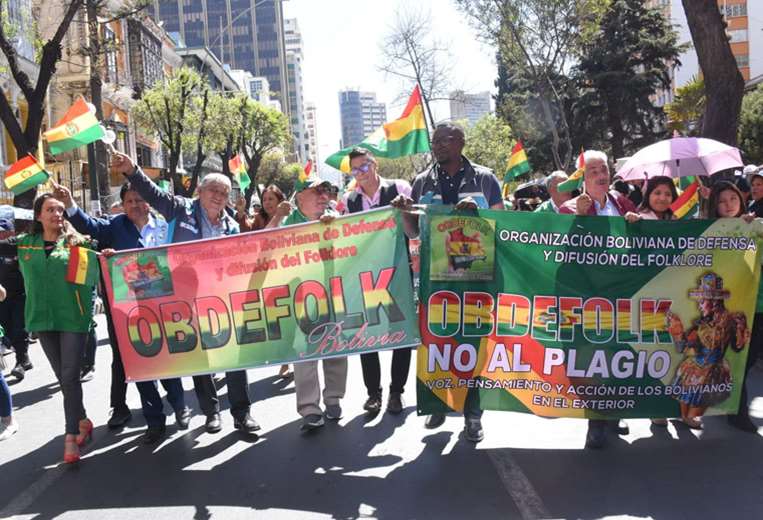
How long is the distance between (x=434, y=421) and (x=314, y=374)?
984 millimetres

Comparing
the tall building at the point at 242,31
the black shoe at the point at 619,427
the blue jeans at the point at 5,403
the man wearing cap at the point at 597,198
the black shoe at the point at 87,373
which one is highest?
the tall building at the point at 242,31

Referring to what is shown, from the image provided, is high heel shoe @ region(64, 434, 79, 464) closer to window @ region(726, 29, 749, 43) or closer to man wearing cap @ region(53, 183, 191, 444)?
man wearing cap @ region(53, 183, 191, 444)

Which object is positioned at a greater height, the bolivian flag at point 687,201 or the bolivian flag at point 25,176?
the bolivian flag at point 25,176

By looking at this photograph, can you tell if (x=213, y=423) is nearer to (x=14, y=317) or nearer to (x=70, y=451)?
(x=70, y=451)

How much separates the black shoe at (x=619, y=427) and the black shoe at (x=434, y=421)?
1.24 m

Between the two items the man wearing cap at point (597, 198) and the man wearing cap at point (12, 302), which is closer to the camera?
the man wearing cap at point (597, 198)

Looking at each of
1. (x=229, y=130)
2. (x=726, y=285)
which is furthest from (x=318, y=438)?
(x=229, y=130)

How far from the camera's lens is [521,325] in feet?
17.4


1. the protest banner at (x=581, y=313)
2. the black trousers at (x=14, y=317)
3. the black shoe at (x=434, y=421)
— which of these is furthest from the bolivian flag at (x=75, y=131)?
the black trousers at (x=14, y=317)

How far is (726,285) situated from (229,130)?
38.2 m

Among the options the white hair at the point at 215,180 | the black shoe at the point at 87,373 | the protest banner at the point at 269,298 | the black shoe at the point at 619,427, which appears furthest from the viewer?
the black shoe at the point at 87,373

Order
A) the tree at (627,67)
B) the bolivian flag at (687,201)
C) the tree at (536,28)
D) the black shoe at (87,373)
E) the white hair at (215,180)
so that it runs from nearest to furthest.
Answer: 1. the white hair at (215,180)
2. the black shoe at (87,373)
3. the bolivian flag at (687,201)
4. the tree at (536,28)
5. the tree at (627,67)

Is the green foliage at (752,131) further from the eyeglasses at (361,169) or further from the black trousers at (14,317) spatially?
the black trousers at (14,317)

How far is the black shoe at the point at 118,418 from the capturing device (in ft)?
21.3
